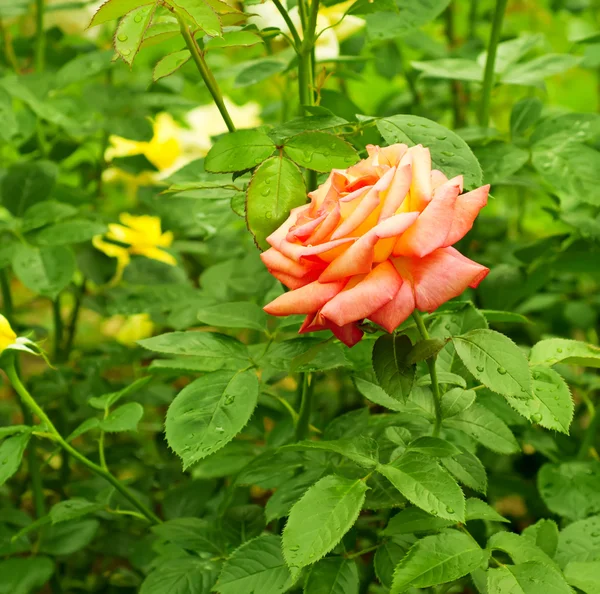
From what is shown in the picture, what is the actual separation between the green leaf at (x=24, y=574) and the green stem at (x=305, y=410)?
436mm

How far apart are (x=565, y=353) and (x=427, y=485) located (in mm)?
210

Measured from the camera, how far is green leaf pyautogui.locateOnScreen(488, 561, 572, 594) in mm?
618

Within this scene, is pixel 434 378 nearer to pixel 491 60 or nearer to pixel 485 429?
pixel 485 429

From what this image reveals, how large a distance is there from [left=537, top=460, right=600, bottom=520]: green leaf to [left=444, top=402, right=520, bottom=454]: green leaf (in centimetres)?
25

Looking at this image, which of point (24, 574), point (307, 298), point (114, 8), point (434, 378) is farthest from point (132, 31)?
point (24, 574)

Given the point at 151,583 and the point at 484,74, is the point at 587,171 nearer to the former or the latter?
the point at 484,74

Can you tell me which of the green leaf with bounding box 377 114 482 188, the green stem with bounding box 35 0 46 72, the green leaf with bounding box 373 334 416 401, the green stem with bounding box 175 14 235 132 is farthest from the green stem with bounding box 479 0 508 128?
the green stem with bounding box 35 0 46 72

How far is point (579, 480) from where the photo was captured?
98 cm

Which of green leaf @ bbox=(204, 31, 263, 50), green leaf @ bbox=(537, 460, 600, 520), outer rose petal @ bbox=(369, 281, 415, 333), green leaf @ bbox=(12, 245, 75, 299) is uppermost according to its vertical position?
green leaf @ bbox=(204, 31, 263, 50)

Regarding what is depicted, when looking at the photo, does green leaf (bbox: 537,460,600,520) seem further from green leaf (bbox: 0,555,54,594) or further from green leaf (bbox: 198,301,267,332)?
green leaf (bbox: 0,555,54,594)

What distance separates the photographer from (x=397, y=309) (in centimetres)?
58

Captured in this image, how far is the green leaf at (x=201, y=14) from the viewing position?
2.17 ft

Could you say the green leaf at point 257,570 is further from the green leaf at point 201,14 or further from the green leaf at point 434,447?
the green leaf at point 201,14

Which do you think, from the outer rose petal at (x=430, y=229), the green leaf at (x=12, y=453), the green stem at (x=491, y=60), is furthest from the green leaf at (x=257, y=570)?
the green stem at (x=491, y=60)
